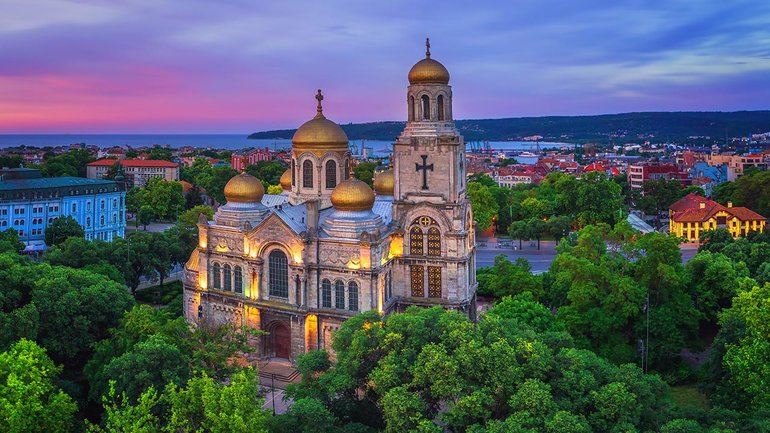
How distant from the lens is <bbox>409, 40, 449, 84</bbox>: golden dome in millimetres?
43844

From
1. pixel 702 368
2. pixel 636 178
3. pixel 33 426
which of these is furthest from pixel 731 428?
pixel 636 178

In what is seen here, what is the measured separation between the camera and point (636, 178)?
140 m

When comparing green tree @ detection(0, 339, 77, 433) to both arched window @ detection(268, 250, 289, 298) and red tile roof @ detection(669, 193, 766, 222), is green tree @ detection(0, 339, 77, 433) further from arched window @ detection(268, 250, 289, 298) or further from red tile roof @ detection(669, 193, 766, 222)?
red tile roof @ detection(669, 193, 766, 222)

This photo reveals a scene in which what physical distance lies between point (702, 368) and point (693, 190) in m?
78.7

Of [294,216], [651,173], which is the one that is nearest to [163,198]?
[294,216]

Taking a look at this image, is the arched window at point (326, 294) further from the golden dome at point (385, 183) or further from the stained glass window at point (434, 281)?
the golden dome at point (385, 183)

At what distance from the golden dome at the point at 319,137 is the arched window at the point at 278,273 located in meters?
10.6

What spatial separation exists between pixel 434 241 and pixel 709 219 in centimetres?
5356

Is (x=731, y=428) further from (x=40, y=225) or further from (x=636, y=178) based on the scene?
(x=636, y=178)

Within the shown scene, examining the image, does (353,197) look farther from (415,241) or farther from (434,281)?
(434,281)

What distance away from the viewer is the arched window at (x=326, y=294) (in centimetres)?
4225

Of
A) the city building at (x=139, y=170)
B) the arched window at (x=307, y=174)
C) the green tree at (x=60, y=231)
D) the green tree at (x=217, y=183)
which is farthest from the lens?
the city building at (x=139, y=170)

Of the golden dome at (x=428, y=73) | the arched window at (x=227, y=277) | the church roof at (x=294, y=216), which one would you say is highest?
the golden dome at (x=428, y=73)

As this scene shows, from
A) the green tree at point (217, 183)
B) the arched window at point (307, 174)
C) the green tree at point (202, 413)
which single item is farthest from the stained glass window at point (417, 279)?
the green tree at point (217, 183)
